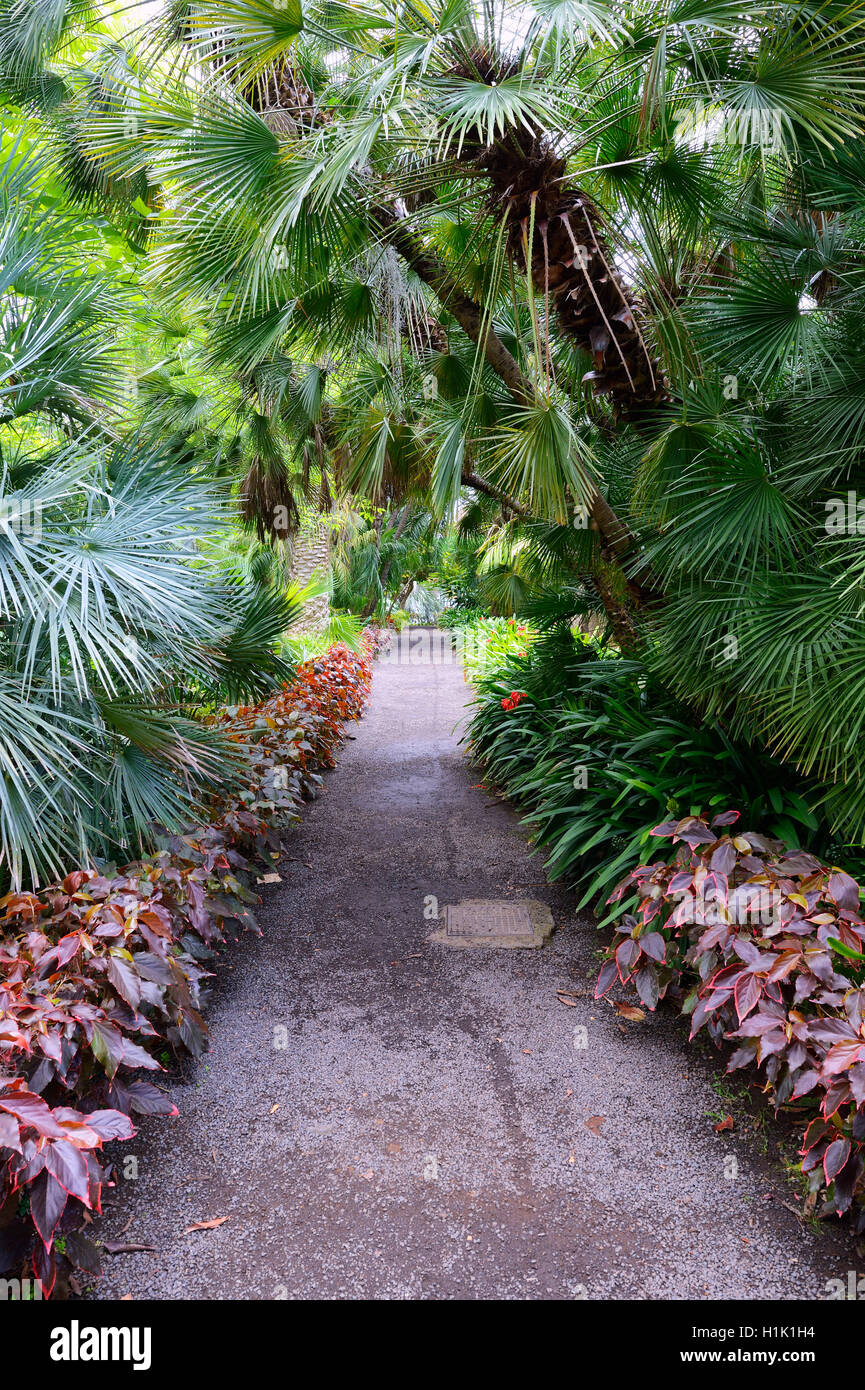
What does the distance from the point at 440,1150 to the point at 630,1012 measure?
3.78ft

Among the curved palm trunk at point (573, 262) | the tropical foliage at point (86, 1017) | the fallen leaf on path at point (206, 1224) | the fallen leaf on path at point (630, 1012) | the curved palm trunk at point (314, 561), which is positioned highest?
the curved palm trunk at point (573, 262)

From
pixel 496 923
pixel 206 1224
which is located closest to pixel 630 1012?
pixel 496 923

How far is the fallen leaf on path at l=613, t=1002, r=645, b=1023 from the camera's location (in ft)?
10.5

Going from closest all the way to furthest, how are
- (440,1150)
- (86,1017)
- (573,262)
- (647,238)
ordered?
(86,1017) < (440,1150) < (647,238) < (573,262)

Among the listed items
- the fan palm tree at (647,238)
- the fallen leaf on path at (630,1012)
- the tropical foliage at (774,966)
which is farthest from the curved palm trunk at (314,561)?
the tropical foliage at (774,966)

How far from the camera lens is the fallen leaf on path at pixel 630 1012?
3195mm

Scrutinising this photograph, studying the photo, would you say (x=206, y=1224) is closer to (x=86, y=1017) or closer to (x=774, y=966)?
(x=86, y=1017)

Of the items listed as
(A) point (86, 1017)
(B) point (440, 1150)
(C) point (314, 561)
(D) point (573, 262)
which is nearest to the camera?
(A) point (86, 1017)

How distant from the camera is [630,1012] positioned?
324 cm

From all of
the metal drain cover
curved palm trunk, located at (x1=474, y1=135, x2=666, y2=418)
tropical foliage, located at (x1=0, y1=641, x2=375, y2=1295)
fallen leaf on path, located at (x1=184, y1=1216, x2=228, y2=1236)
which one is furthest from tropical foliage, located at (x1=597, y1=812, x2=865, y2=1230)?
curved palm trunk, located at (x1=474, y1=135, x2=666, y2=418)

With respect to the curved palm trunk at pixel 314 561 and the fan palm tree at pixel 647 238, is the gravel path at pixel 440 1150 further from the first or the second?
the curved palm trunk at pixel 314 561

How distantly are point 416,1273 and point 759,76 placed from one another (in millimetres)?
4132

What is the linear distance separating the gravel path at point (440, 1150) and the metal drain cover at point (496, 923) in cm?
10
